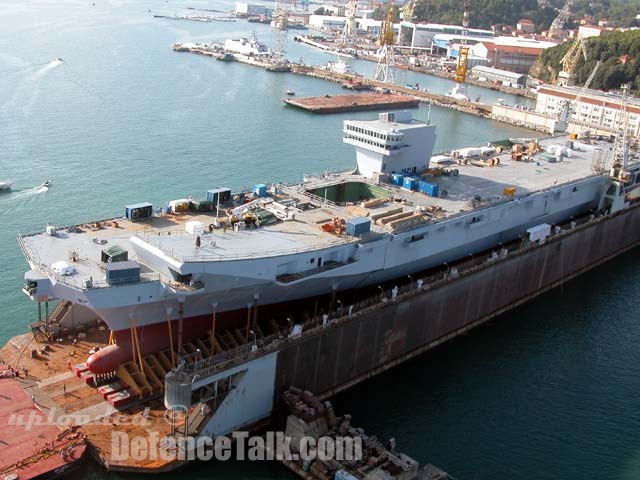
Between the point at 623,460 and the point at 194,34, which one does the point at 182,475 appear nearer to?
the point at 623,460

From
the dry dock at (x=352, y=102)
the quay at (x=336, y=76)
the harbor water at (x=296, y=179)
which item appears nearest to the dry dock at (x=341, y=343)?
the harbor water at (x=296, y=179)

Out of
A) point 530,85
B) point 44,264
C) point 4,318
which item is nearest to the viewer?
point 44,264

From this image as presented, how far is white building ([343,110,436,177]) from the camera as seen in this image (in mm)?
37812

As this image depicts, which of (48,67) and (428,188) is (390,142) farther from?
(48,67)

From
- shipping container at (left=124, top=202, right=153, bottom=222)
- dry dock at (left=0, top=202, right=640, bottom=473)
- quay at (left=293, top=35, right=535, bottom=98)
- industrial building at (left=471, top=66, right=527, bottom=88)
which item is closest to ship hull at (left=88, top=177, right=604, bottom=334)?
dry dock at (left=0, top=202, right=640, bottom=473)

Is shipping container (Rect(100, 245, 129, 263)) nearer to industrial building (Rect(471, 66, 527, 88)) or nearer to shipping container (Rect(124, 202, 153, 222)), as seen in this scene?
shipping container (Rect(124, 202, 153, 222))

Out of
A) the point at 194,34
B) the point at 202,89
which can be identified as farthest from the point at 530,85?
the point at 194,34

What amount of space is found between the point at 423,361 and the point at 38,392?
1814 cm

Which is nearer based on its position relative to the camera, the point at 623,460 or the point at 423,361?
the point at 623,460

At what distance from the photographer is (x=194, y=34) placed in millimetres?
157500

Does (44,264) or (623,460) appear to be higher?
(44,264)

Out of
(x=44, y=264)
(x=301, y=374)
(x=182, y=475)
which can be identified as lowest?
(x=182, y=475)

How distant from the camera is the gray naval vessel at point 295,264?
998 inches

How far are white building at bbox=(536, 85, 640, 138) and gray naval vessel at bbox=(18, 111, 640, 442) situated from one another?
51.6 metres
